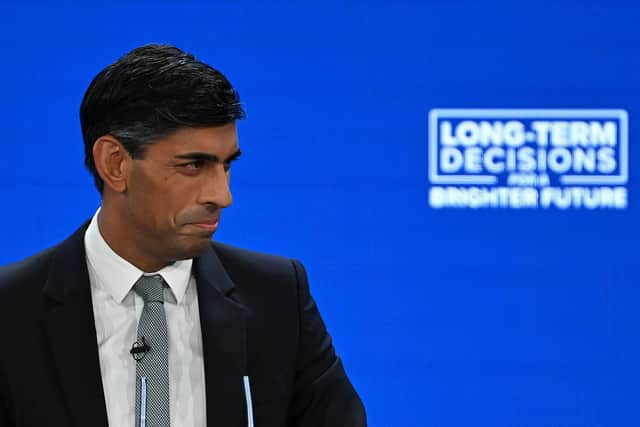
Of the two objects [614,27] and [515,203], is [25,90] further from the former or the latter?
[614,27]

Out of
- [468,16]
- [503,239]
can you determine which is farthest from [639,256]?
[468,16]

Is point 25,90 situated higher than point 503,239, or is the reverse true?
point 25,90

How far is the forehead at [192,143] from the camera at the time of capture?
4.86ft

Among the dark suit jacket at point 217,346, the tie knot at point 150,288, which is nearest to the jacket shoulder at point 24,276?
the dark suit jacket at point 217,346

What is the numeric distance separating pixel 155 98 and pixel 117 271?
0.86ft

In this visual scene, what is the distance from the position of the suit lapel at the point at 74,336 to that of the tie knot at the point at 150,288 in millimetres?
73

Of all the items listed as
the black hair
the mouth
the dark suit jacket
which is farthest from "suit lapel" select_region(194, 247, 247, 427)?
the black hair

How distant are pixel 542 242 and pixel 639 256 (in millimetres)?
259

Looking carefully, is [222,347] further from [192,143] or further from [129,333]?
[192,143]

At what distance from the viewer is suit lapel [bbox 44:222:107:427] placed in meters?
1.47

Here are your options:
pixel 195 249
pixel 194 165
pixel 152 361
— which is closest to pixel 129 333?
pixel 152 361

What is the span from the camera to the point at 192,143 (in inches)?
58.2

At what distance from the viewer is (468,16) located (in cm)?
279

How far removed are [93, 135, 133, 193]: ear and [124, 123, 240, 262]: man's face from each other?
24 mm
